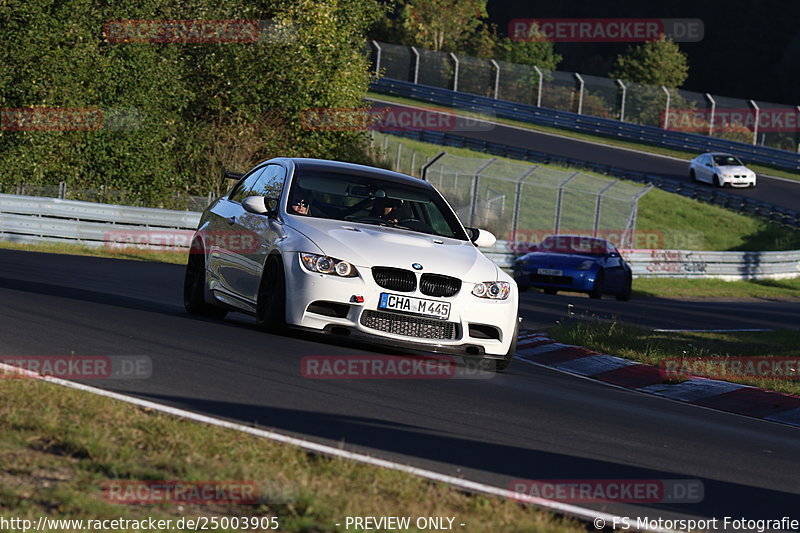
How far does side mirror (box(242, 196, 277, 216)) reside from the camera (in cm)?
1055

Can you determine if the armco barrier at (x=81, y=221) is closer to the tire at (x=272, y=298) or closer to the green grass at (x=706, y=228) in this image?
the tire at (x=272, y=298)

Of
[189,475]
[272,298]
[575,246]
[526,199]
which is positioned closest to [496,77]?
[526,199]

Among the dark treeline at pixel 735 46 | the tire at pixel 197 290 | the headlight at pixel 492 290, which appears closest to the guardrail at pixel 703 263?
the tire at pixel 197 290

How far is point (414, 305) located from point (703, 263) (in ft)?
90.5

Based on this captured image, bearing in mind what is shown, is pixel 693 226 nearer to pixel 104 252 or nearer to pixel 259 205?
pixel 104 252

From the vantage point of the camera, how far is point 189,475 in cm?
525

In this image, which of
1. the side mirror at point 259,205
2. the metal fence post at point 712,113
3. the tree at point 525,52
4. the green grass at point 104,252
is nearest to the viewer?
the side mirror at point 259,205

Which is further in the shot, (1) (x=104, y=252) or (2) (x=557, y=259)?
(2) (x=557, y=259)

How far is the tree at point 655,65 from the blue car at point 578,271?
61.5 m

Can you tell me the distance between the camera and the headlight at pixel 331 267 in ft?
31.5

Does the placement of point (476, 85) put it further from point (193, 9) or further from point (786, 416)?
point (786, 416)

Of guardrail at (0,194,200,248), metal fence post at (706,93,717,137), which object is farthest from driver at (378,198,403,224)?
metal fence post at (706,93,717,137)

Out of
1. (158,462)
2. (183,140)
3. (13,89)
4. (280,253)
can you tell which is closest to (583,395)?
(280,253)

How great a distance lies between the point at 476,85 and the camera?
62.2 metres
